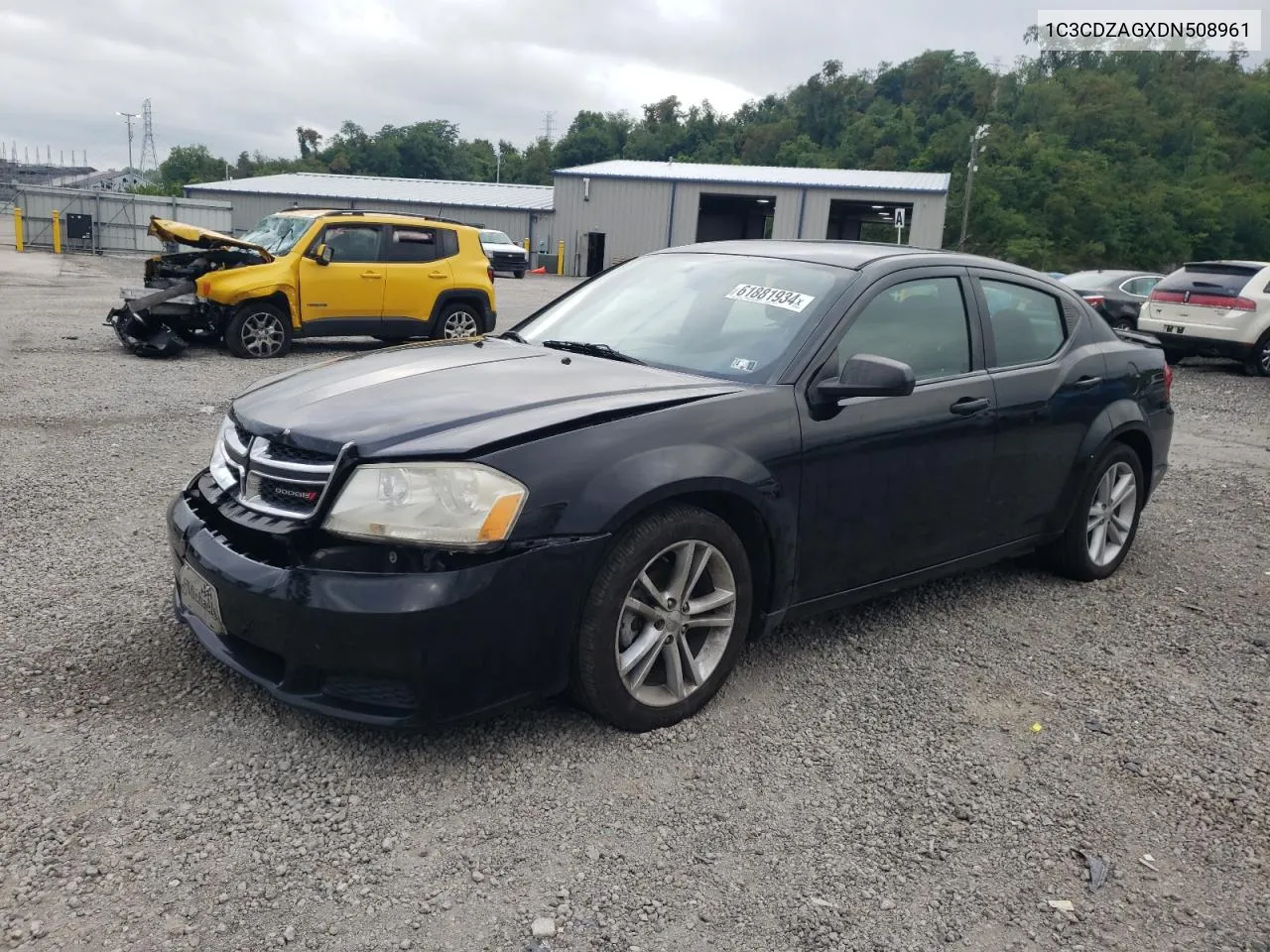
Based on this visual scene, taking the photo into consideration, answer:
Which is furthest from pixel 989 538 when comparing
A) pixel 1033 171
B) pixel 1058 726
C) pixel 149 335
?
pixel 1033 171

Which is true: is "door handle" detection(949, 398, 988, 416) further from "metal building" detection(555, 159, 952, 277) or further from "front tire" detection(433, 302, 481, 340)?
"metal building" detection(555, 159, 952, 277)

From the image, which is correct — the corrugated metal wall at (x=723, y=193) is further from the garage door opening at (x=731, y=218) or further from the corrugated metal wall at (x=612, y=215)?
the garage door opening at (x=731, y=218)

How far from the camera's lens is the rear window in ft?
45.9

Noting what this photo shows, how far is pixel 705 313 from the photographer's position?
3939 mm

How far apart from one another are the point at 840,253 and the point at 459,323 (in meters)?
9.30

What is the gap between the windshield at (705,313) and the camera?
12.0ft

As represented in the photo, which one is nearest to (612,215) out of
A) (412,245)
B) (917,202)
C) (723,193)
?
(723,193)

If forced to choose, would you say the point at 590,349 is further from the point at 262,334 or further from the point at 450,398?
the point at 262,334

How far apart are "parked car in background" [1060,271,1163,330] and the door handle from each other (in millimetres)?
12937

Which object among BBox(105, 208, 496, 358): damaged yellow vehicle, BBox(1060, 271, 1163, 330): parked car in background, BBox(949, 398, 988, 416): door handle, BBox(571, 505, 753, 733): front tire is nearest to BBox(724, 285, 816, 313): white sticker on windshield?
BBox(949, 398, 988, 416): door handle

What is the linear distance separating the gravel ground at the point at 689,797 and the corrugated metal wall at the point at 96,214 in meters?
35.9

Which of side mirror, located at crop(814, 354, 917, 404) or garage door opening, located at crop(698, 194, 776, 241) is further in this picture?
garage door opening, located at crop(698, 194, 776, 241)

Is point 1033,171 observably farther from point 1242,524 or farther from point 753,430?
point 753,430

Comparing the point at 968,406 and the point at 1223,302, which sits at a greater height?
the point at 1223,302
